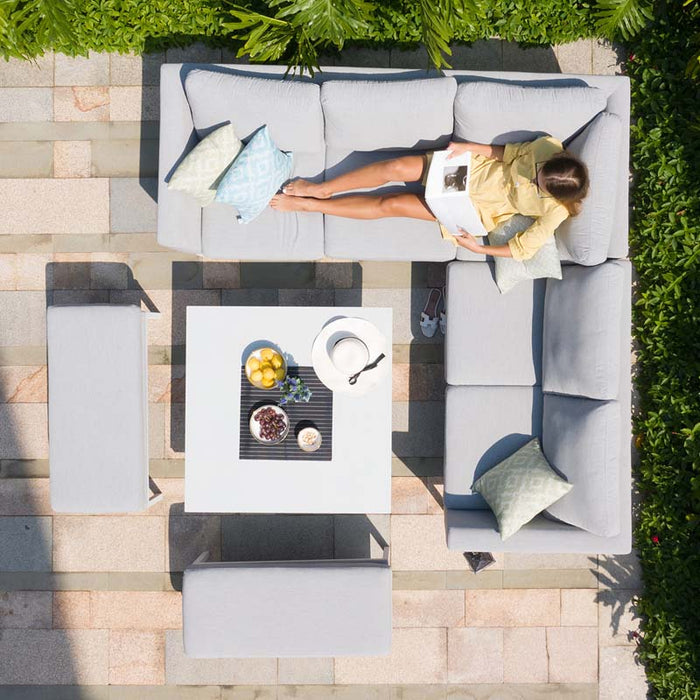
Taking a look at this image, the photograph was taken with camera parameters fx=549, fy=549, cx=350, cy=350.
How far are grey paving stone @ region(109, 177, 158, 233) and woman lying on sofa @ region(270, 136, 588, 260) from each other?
114 cm

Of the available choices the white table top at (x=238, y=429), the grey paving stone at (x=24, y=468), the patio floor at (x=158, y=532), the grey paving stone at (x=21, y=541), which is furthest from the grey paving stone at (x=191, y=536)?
the grey paving stone at (x=24, y=468)

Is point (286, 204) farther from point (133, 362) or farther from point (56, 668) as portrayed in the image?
point (56, 668)

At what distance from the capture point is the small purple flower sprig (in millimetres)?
3336

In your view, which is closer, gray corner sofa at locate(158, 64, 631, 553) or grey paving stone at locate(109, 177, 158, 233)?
gray corner sofa at locate(158, 64, 631, 553)

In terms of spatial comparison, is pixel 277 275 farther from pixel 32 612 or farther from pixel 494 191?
pixel 32 612

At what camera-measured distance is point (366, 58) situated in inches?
156

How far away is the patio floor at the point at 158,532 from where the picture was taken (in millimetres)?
4004

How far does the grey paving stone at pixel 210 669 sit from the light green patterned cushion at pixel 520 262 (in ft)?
10.4

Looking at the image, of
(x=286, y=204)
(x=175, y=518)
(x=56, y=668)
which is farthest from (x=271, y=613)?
(x=286, y=204)

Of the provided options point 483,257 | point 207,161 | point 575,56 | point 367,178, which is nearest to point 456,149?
point 367,178

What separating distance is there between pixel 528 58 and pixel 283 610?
162 inches

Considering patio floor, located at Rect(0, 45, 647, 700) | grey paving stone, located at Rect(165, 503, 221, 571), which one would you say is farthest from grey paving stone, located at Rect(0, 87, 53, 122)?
grey paving stone, located at Rect(165, 503, 221, 571)

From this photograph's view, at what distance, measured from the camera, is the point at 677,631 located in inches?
146

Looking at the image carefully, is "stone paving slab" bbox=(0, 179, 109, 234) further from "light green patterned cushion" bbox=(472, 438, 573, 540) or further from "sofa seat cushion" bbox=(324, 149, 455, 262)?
"light green patterned cushion" bbox=(472, 438, 573, 540)
